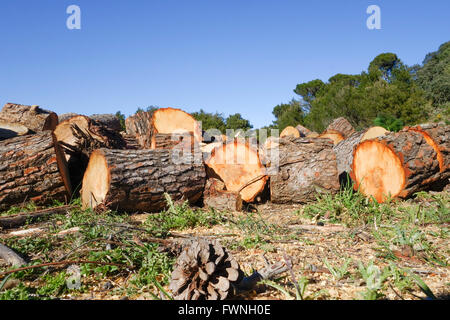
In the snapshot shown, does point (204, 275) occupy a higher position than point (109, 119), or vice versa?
point (109, 119)

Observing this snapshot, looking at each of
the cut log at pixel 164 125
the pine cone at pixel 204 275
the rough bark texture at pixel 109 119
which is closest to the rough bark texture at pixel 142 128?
the cut log at pixel 164 125

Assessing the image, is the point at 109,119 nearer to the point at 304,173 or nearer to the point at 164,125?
the point at 164,125

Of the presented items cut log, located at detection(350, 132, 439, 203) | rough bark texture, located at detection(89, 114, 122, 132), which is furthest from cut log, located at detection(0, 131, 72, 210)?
rough bark texture, located at detection(89, 114, 122, 132)

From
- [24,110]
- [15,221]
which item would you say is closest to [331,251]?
[15,221]

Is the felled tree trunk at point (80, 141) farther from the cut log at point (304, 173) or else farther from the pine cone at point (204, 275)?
the pine cone at point (204, 275)

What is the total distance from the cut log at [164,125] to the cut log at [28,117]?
1.76m

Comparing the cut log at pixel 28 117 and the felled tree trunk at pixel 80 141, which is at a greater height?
the cut log at pixel 28 117

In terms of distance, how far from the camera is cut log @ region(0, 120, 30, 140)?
18.4 feet

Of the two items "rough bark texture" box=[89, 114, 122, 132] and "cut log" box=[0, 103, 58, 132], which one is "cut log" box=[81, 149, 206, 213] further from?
"rough bark texture" box=[89, 114, 122, 132]

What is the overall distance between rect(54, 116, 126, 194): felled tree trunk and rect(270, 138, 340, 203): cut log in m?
2.84

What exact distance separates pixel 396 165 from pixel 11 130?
20.7 ft

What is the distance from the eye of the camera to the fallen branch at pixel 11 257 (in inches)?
86.2

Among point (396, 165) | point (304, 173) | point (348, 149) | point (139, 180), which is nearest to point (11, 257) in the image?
point (139, 180)

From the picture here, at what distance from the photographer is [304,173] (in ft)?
14.6
